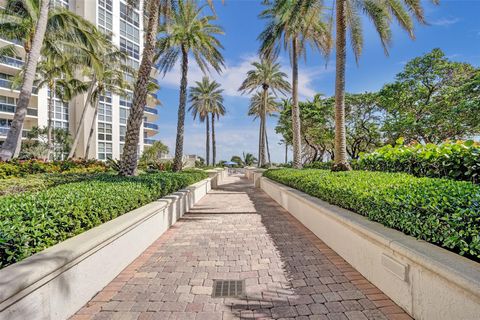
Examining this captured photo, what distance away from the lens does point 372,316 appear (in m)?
3.00

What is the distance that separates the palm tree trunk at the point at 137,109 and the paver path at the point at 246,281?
3.70 meters

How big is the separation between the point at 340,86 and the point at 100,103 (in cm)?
3557

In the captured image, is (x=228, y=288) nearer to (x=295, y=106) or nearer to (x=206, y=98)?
(x=295, y=106)

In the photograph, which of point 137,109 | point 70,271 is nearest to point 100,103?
point 137,109

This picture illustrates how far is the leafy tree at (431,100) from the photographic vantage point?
16.4 m

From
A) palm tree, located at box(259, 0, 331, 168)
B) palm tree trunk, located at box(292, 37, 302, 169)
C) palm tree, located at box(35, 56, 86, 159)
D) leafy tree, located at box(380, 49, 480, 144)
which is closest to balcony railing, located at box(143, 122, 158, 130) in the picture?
palm tree, located at box(35, 56, 86, 159)

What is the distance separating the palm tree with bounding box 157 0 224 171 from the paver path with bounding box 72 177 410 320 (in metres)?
10.9

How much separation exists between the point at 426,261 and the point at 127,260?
4.32m

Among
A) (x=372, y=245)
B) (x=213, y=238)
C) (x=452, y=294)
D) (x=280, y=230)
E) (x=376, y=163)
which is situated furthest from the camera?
(x=376, y=163)

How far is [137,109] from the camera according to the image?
9.23m

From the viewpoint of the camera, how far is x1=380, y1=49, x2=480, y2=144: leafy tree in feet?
53.8

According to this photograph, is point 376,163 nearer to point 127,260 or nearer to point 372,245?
point 372,245

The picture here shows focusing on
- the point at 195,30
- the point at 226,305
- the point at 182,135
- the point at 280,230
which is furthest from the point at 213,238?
the point at 195,30

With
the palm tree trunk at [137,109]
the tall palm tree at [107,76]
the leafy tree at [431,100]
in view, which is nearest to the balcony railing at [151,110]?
the tall palm tree at [107,76]
